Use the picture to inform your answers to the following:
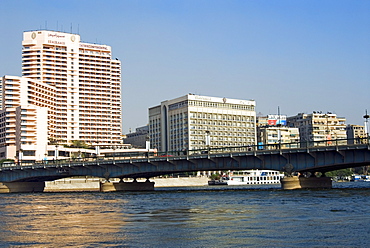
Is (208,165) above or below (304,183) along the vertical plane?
above

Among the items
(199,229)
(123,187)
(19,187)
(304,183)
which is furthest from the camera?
(19,187)

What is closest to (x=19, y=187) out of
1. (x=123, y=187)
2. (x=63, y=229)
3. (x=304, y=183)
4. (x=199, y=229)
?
(x=123, y=187)

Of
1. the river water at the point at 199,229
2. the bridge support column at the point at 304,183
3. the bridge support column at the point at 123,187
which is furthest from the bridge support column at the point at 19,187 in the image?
the river water at the point at 199,229

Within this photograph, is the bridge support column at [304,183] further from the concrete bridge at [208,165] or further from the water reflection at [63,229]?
the water reflection at [63,229]

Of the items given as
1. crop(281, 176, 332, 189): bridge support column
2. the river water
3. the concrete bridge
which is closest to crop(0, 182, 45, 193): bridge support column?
the concrete bridge

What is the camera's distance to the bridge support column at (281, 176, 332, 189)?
110 meters

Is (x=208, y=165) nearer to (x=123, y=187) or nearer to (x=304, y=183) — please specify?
(x=304, y=183)

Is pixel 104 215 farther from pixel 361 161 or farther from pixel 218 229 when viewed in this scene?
pixel 361 161

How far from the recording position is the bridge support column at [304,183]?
109562 millimetres

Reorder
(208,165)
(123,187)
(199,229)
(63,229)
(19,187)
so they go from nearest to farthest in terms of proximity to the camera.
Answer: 1. (199,229)
2. (63,229)
3. (208,165)
4. (123,187)
5. (19,187)

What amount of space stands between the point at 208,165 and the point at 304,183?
19314 millimetres

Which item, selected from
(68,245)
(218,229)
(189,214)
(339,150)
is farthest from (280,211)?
(339,150)

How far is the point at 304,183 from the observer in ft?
370

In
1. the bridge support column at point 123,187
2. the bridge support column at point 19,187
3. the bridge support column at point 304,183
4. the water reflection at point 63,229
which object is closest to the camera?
the water reflection at point 63,229
